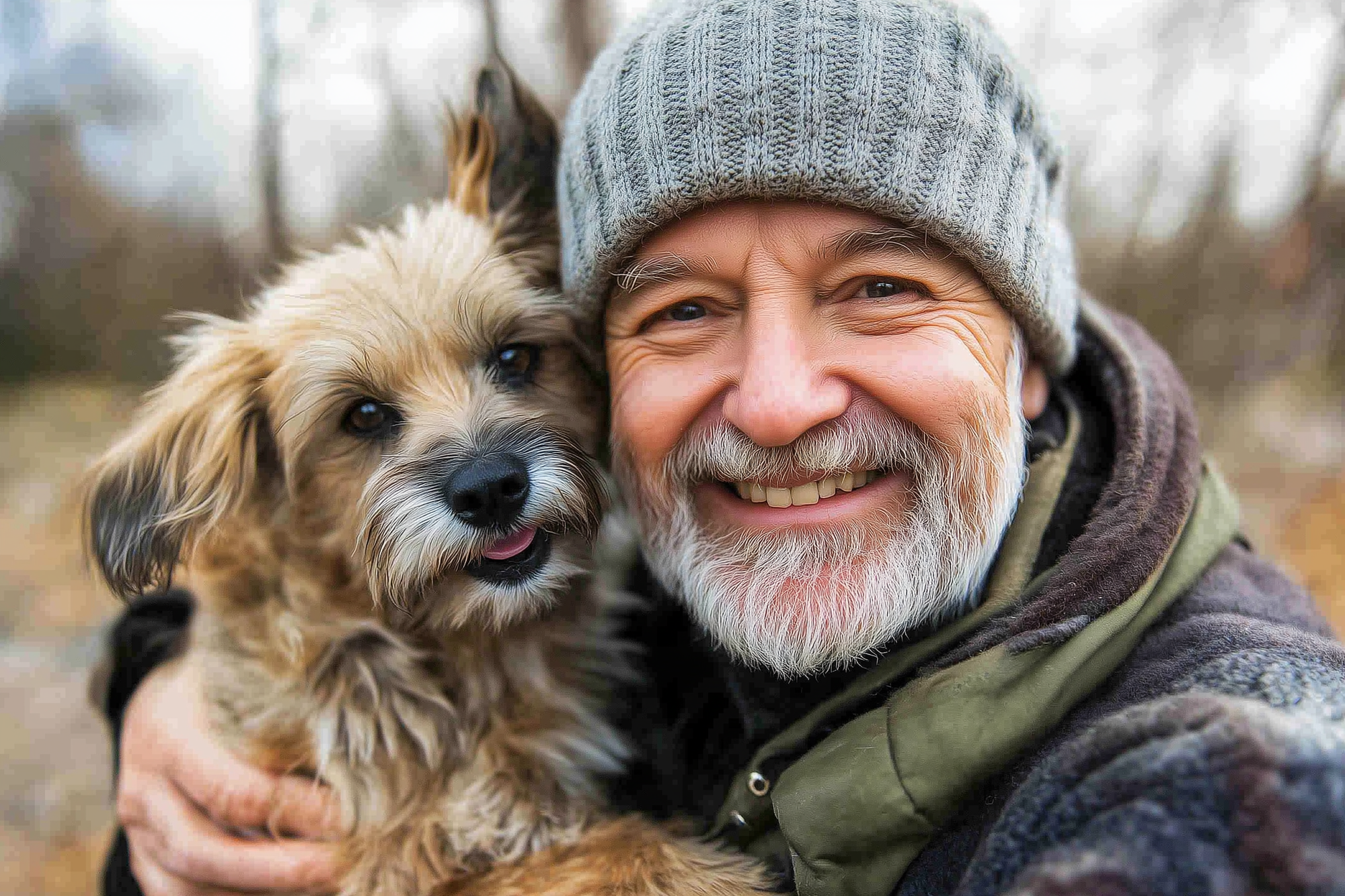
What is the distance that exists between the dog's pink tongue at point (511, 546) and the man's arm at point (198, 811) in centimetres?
76

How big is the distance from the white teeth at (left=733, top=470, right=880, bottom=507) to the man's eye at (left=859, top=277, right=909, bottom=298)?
1.16 feet

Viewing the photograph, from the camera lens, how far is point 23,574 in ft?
25.0

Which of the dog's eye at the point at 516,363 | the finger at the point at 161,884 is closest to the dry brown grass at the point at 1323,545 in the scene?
the dog's eye at the point at 516,363

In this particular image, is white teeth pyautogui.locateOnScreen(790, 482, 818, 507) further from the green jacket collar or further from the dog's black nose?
the dog's black nose

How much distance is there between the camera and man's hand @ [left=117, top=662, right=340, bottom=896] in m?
1.97

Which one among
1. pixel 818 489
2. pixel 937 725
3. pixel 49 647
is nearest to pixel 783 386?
pixel 818 489

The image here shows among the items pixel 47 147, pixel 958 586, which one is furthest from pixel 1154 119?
pixel 47 147

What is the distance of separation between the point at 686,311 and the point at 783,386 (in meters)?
0.36

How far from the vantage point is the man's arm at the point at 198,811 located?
197 cm

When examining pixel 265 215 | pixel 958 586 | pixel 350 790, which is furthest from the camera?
pixel 265 215

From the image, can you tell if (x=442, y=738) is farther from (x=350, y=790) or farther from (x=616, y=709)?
(x=616, y=709)

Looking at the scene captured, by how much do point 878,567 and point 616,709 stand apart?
99cm

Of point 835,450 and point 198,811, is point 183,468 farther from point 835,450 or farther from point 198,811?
point 835,450

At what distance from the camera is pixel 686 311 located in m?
1.83
